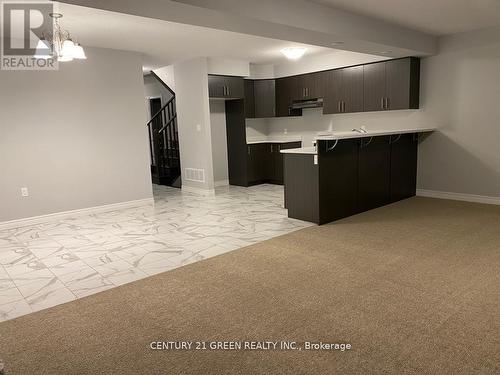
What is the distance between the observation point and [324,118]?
7.63 meters

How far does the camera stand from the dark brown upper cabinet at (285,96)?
7789mm

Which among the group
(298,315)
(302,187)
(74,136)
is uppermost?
(74,136)

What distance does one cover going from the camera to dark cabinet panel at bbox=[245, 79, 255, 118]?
7965 mm

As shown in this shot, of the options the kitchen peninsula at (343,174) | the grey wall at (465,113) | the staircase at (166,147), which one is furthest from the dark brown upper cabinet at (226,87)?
the grey wall at (465,113)

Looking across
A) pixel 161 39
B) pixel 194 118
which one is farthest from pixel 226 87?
pixel 161 39

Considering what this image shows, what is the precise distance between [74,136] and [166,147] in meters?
3.10

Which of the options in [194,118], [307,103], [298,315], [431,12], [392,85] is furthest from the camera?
[307,103]

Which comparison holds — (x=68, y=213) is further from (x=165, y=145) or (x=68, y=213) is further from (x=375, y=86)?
(x=375, y=86)

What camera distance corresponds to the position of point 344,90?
6836 mm

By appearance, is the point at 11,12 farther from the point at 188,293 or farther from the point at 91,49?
the point at 188,293

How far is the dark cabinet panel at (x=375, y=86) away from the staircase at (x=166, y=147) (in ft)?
13.7

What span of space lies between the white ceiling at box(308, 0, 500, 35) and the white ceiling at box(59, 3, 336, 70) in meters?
1.74

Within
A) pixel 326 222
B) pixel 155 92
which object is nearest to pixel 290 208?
pixel 326 222

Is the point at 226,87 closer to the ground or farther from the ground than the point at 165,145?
farther from the ground
